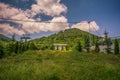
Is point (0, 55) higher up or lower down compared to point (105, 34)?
lower down

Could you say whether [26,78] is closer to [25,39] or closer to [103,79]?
[103,79]

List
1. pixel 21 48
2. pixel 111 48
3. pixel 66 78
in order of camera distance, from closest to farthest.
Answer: pixel 66 78 < pixel 111 48 < pixel 21 48

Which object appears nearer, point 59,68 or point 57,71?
point 57,71

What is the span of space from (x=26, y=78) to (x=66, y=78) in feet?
9.55

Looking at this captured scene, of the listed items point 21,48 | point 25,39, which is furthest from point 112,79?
point 25,39

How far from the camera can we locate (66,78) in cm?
1105

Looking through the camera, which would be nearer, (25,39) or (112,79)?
(112,79)

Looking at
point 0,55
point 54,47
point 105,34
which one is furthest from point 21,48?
point 105,34

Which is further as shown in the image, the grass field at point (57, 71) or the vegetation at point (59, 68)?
the vegetation at point (59, 68)

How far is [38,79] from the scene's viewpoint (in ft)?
30.6

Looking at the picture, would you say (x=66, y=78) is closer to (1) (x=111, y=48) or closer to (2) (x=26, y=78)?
Answer: (2) (x=26, y=78)

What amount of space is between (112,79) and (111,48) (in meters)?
52.0

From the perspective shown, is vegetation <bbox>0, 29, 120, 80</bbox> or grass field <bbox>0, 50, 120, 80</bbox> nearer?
grass field <bbox>0, 50, 120, 80</bbox>

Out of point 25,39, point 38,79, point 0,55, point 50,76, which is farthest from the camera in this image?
point 25,39
